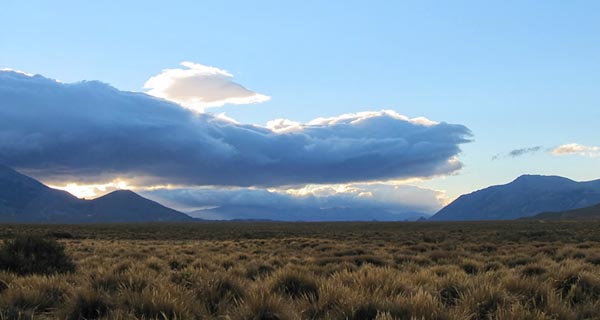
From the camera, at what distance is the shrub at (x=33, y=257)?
1288cm

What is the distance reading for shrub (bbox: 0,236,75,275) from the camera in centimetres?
1288

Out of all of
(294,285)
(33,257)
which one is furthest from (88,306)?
(33,257)

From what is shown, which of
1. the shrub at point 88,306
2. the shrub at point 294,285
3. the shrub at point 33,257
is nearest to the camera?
the shrub at point 88,306

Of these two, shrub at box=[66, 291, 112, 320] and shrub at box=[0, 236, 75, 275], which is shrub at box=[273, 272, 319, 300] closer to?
shrub at box=[66, 291, 112, 320]

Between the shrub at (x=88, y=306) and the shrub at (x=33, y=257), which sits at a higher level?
the shrub at (x=33, y=257)

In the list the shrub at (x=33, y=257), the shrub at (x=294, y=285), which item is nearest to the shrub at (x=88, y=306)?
the shrub at (x=294, y=285)

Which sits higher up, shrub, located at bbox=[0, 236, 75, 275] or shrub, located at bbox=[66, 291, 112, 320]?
shrub, located at bbox=[0, 236, 75, 275]

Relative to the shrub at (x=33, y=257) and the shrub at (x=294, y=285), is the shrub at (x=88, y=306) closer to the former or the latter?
the shrub at (x=294, y=285)

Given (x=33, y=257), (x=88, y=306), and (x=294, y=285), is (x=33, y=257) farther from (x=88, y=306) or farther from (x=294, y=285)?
(x=294, y=285)

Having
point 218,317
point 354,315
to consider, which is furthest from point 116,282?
point 354,315

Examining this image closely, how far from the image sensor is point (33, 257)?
13164 millimetres

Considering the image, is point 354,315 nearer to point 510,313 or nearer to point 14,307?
point 510,313

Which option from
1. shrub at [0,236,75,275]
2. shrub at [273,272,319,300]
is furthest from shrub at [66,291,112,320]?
shrub at [0,236,75,275]

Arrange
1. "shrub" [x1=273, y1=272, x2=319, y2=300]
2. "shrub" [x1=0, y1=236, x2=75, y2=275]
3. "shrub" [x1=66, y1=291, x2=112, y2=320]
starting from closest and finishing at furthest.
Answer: "shrub" [x1=66, y1=291, x2=112, y2=320] < "shrub" [x1=273, y1=272, x2=319, y2=300] < "shrub" [x1=0, y1=236, x2=75, y2=275]
